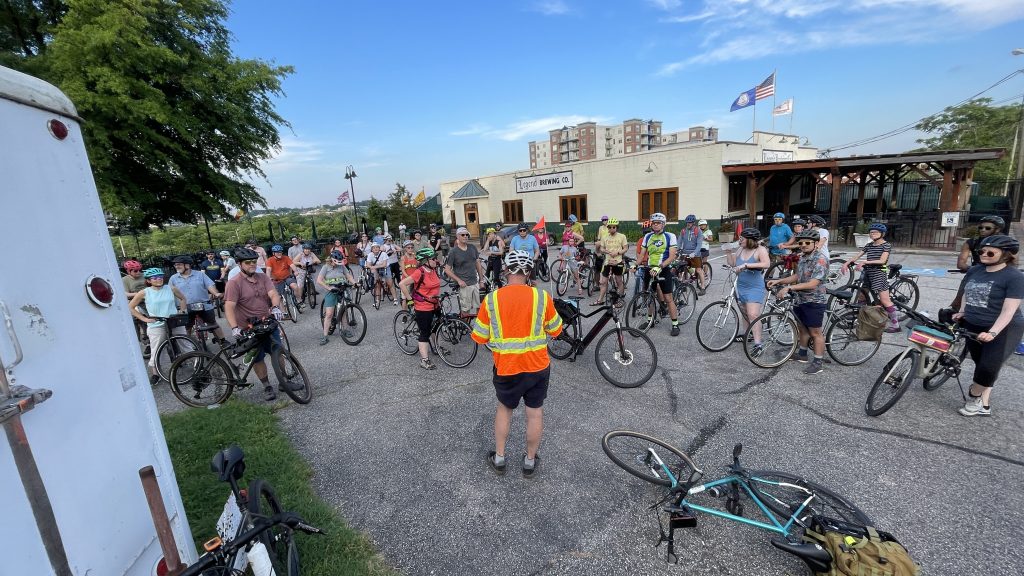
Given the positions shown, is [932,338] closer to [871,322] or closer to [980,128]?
[871,322]

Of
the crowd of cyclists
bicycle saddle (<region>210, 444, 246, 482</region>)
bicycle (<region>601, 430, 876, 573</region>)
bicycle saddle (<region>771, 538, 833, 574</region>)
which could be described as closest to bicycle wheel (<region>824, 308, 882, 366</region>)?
the crowd of cyclists

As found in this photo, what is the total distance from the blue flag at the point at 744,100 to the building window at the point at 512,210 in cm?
1317

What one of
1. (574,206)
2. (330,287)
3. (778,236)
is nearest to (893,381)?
(778,236)

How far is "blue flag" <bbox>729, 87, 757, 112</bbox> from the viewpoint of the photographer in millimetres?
21734

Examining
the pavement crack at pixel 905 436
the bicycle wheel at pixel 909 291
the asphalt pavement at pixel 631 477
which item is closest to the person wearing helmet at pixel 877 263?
the asphalt pavement at pixel 631 477

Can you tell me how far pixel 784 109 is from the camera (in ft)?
80.2

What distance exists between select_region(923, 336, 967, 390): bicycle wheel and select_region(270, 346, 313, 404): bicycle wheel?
7.40m

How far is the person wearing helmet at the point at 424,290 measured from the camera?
20.1 feet

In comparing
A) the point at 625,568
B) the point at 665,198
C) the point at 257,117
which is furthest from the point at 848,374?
the point at 257,117

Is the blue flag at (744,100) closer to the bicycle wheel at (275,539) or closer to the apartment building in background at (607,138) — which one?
the bicycle wheel at (275,539)

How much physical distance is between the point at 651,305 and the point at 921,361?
12.2 feet

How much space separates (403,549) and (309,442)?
2.08 m

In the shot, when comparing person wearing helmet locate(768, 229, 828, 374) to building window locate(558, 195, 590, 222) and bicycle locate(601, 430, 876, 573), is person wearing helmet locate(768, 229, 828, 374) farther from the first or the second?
building window locate(558, 195, 590, 222)

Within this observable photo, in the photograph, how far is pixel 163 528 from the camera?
1.81m
